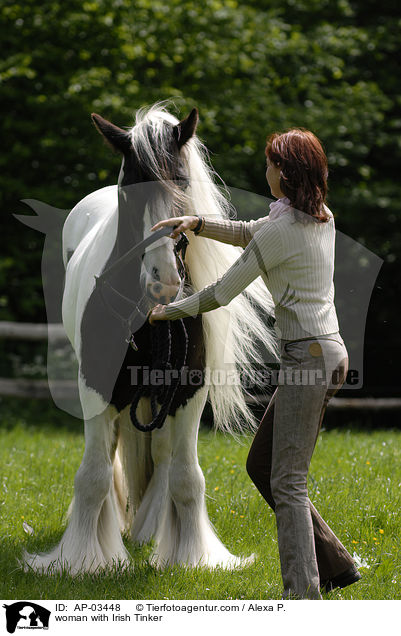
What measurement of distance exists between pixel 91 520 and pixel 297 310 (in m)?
1.63

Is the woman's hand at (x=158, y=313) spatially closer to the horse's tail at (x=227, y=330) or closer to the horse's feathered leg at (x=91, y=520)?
the horse's tail at (x=227, y=330)

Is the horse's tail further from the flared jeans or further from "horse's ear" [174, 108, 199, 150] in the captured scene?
the flared jeans

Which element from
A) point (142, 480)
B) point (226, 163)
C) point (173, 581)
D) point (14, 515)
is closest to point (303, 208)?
point (173, 581)

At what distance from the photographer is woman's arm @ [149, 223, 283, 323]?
2793 millimetres

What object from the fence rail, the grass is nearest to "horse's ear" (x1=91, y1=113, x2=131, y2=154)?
the grass

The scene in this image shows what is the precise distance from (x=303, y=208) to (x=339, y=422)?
6.78 m

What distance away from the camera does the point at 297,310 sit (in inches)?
111

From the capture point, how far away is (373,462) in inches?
206

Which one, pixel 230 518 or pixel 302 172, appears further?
pixel 230 518

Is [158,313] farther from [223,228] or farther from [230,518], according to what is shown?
[230,518]

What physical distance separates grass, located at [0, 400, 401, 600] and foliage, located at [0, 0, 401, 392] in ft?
11.7

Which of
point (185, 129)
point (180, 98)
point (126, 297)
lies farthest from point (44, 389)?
point (185, 129)

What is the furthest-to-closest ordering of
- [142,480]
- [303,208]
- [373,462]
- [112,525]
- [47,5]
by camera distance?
[47,5] < [373,462] < [142,480] < [112,525] < [303,208]

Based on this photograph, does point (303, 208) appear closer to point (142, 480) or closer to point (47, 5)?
point (142, 480)
